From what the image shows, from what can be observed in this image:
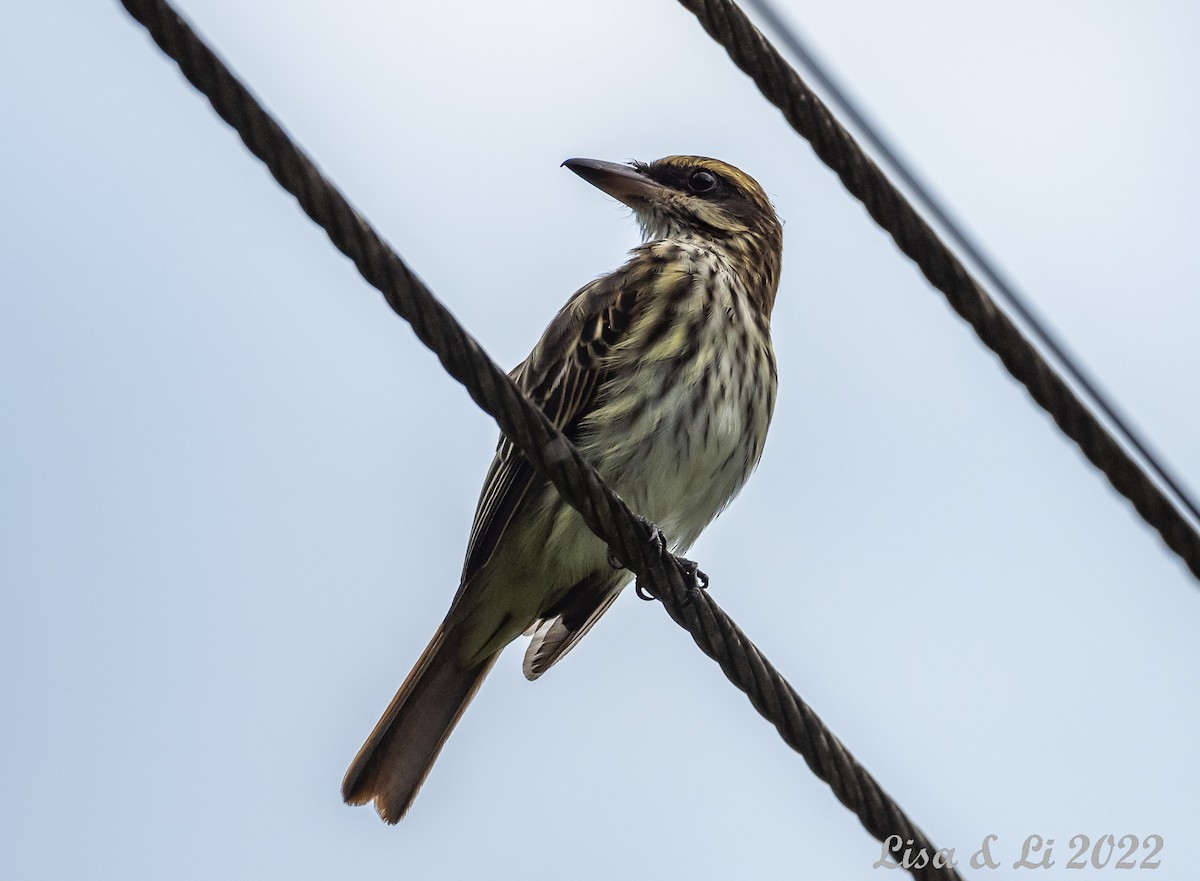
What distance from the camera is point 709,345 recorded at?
16.7 feet

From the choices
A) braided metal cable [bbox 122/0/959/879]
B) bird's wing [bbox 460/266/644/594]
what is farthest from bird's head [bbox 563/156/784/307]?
braided metal cable [bbox 122/0/959/879]

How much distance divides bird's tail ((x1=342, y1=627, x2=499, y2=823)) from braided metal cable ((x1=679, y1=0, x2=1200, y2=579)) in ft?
9.08

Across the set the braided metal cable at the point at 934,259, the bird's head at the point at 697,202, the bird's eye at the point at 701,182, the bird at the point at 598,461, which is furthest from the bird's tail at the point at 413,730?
the braided metal cable at the point at 934,259

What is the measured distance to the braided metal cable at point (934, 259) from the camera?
3.24m

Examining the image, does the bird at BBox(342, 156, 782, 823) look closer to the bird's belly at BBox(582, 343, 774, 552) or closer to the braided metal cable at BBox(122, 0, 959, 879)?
the bird's belly at BBox(582, 343, 774, 552)

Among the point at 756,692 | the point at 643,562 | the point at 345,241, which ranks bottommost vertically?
the point at 756,692

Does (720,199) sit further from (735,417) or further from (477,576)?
Answer: (477,576)

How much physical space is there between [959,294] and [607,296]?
7.13ft

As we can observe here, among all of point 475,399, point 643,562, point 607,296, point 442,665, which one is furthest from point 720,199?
point 475,399

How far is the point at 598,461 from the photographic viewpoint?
5000mm

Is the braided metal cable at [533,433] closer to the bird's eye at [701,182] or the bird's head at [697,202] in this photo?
the bird's head at [697,202]

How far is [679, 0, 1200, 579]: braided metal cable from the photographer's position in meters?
3.24


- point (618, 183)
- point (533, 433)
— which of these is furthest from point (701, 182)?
point (533, 433)

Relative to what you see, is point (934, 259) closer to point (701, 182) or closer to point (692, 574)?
point (692, 574)
